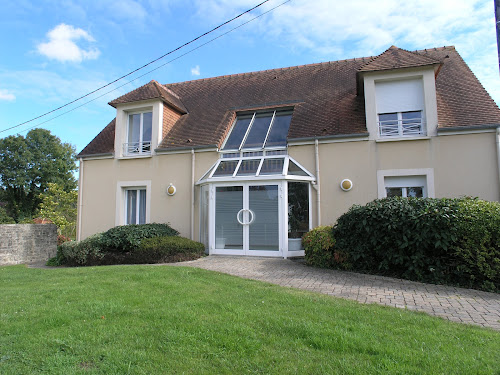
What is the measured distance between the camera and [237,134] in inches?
467

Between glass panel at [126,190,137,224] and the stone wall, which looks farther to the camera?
glass panel at [126,190,137,224]

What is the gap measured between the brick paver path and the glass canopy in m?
2.85

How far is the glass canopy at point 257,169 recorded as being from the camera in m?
9.74

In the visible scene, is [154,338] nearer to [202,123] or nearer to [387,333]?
[387,333]

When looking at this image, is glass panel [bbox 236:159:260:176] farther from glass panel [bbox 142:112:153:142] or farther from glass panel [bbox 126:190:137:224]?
glass panel [bbox 126:190:137:224]

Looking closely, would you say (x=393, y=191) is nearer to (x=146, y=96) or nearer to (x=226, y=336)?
(x=226, y=336)

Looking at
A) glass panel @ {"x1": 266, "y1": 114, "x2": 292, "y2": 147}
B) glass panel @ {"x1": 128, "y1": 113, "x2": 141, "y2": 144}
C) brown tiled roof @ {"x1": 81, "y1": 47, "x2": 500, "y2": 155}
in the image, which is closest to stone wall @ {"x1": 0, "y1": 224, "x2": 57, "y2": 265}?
brown tiled roof @ {"x1": 81, "y1": 47, "x2": 500, "y2": 155}

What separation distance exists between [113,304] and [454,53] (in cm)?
1480

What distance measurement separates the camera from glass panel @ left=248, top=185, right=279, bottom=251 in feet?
31.2

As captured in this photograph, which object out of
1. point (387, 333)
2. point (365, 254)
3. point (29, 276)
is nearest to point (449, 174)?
point (365, 254)

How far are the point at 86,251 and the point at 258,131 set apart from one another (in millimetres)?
7017

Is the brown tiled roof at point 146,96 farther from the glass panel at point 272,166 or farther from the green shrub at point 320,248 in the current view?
the green shrub at point 320,248

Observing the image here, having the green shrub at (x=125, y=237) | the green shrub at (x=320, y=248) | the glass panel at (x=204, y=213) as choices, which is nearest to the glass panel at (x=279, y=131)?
the glass panel at (x=204, y=213)

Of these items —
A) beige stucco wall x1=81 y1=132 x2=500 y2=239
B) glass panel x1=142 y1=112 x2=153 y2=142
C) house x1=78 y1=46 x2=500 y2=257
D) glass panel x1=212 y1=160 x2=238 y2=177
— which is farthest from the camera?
glass panel x1=142 y1=112 x2=153 y2=142
